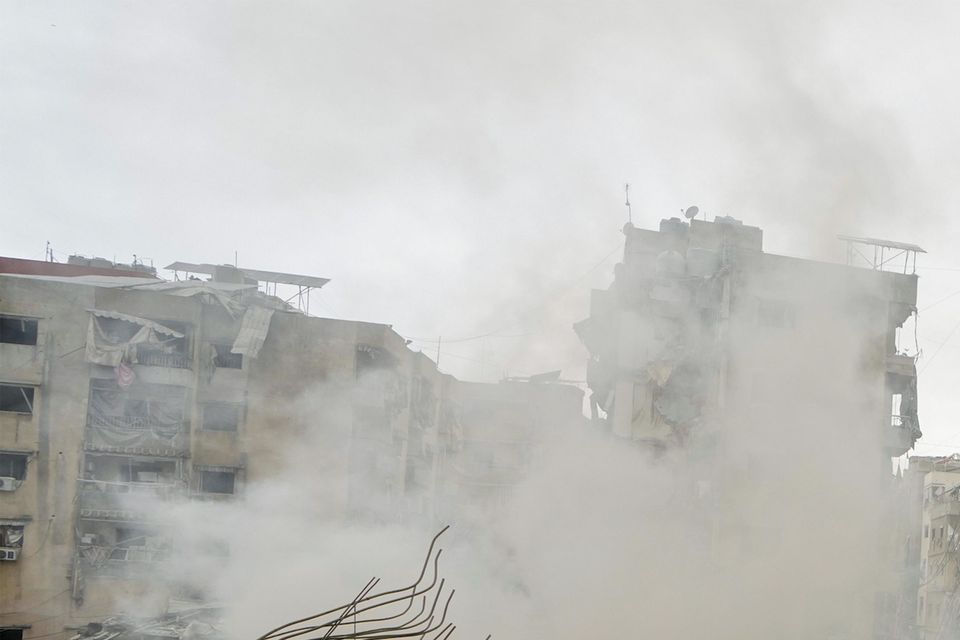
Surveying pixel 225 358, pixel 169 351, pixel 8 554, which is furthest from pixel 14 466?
pixel 225 358

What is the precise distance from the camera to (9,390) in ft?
88.8

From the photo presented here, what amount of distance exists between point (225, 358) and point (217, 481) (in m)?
3.32

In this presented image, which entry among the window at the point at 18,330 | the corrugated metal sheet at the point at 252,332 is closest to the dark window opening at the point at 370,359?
the corrugated metal sheet at the point at 252,332

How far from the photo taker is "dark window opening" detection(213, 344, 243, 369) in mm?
29016

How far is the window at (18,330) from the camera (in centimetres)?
2706

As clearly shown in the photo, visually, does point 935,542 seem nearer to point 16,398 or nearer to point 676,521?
point 676,521

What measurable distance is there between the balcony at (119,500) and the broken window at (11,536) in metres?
1.53

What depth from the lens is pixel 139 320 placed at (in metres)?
28.0

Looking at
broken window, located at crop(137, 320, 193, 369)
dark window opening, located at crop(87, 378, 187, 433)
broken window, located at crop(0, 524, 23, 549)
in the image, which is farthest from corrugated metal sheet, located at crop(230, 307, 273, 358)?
broken window, located at crop(0, 524, 23, 549)

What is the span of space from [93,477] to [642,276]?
16.7 m

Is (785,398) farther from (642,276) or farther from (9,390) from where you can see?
(9,390)

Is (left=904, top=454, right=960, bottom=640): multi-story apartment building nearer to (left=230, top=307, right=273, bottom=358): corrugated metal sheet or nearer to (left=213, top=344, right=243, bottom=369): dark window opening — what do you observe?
(left=230, top=307, right=273, bottom=358): corrugated metal sheet

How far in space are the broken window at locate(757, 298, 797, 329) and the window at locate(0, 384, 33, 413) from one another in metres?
19.0

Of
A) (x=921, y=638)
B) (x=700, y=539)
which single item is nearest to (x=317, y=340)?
(x=700, y=539)
